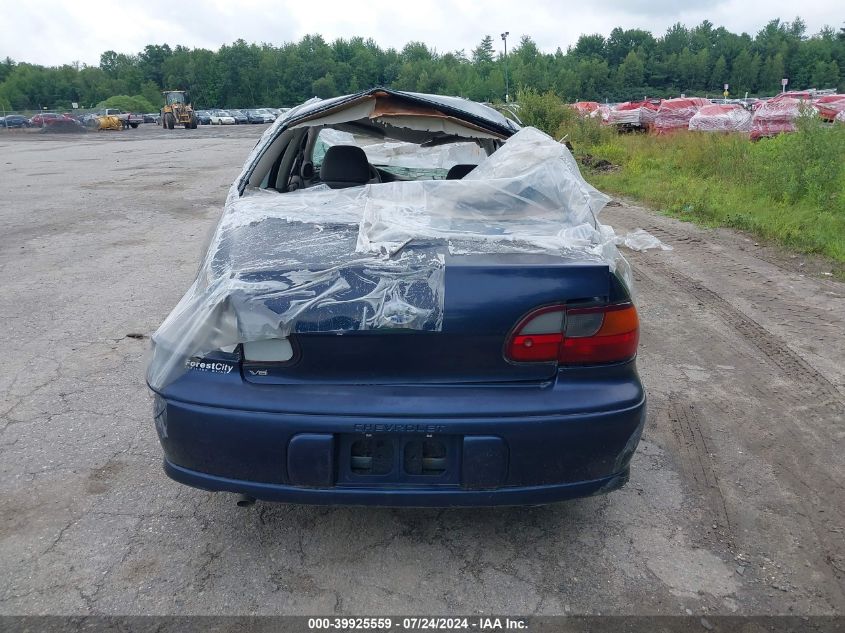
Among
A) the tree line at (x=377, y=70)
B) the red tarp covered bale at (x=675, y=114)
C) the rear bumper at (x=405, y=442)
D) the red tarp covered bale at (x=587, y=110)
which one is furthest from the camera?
the tree line at (x=377, y=70)

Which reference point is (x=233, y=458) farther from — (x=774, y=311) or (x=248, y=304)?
(x=774, y=311)

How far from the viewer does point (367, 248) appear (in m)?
2.48

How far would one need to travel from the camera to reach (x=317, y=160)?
17.5ft

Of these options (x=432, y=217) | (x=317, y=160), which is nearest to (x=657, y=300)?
(x=317, y=160)

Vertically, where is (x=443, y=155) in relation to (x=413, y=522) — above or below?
above

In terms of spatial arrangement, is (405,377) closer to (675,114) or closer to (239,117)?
(675,114)

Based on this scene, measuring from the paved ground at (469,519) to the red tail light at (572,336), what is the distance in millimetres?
814

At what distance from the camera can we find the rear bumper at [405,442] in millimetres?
2244

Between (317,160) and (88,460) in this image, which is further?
(317,160)

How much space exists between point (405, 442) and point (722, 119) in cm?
2283

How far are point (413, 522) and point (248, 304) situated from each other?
1.17m

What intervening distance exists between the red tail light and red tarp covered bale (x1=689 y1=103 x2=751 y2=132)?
21.3 metres

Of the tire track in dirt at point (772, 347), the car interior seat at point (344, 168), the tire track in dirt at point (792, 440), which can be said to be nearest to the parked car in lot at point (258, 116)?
the tire track in dirt at point (772, 347)

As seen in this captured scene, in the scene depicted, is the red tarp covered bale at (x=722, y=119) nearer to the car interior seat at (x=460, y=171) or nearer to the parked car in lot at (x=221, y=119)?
the car interior seat at (x=460, y=171)
